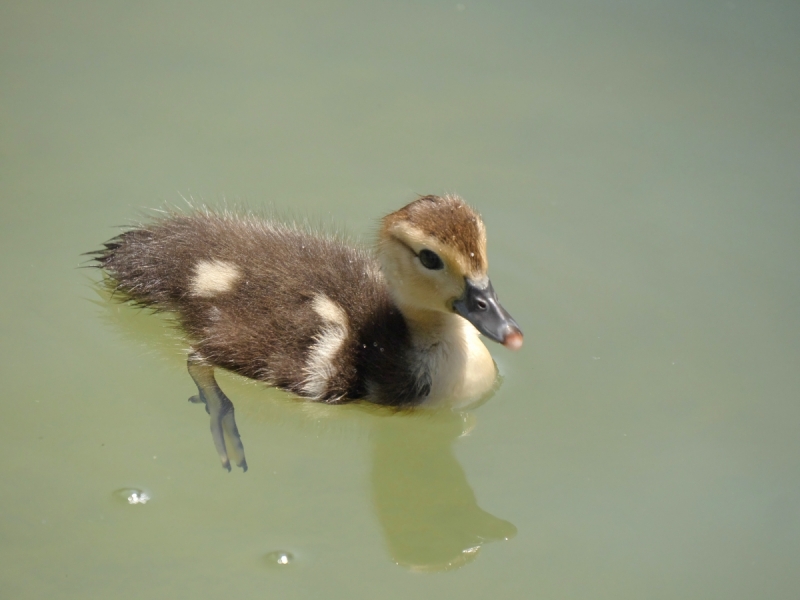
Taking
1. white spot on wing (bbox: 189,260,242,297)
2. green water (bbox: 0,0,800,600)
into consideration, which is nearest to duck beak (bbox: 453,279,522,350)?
green water (bbox: 0,0,800,600)

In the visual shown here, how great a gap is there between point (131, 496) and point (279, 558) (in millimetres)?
468

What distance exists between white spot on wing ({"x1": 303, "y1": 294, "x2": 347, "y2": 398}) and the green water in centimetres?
10

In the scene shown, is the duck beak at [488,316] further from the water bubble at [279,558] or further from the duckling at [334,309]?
the water bubble at [279,558]

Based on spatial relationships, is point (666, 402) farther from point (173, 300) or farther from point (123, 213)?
point (123, 213)

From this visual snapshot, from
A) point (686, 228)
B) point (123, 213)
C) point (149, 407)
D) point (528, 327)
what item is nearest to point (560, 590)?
point (528, 327)

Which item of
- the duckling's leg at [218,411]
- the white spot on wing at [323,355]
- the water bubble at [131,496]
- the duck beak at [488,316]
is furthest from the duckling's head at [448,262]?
the water bubble at [131,496]

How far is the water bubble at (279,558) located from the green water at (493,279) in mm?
28

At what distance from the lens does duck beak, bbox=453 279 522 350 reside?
2.73m

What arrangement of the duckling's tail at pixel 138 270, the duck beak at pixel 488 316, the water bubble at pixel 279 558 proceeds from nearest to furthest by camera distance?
the water bubble at pixel 279 558 < the duck beak at pixel 488 316 < the duckling's tail at pixel 138 270

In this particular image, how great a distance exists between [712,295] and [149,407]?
2.03 meters

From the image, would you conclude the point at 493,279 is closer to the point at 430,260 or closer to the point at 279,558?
the point at 430,260

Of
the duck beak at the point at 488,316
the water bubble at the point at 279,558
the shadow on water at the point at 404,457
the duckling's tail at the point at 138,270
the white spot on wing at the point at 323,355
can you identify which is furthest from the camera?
the duckling's tail at the point at 138,270

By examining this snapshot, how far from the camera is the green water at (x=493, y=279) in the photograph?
2.55 m

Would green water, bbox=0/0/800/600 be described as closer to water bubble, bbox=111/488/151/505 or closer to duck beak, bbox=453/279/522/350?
water bubble, bbox=111/488/151/505
